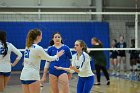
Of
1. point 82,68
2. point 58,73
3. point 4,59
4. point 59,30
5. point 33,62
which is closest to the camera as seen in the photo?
point 33,62

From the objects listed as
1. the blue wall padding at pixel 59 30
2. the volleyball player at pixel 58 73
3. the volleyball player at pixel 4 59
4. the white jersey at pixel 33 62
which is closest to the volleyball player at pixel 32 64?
the white jersey at pixel 33 62

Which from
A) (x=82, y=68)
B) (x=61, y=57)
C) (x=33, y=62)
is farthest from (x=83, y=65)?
(x=33, y=62)

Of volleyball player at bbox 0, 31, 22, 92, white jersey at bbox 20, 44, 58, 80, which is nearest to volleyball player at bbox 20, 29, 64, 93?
white jersey at bbox 20, 44, 58, 80

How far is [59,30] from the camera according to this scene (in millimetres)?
18391

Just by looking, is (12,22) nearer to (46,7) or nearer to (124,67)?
(46,7)

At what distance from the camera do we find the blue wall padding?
1798cm

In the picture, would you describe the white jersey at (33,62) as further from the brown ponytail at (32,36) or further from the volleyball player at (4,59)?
the volleyball player at (4,59)

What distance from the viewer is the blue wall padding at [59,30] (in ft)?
59.0

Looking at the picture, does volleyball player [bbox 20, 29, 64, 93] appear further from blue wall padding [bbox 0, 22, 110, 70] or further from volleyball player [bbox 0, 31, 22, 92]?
blue wall padding [bbox 0, 22, 110, 70]

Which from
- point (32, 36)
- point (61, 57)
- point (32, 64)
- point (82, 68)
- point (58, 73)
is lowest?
point (58, 73)

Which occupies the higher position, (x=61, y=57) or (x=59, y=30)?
(x=61, y=57)

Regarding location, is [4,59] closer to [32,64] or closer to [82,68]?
[32,64]

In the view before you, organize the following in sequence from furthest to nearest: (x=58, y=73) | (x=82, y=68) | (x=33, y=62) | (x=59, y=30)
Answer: (x=59, y=30) < (x=58, y=73) < (x=82, y=68) < (x=33, y=62)

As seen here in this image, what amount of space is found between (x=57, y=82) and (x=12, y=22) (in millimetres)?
11677
